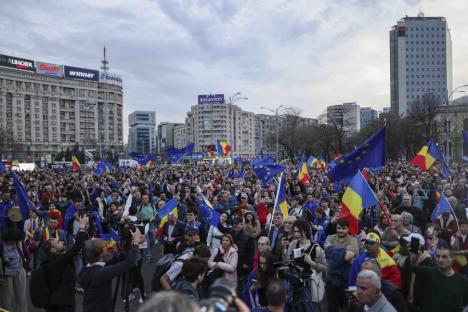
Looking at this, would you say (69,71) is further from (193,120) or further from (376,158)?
(376,158)

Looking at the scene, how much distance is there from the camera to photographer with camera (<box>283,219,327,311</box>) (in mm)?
5523

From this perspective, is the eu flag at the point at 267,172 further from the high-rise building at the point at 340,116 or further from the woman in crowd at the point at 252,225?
the high-rise building at the point at 340,116

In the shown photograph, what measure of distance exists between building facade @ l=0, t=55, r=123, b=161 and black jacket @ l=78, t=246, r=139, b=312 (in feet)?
355

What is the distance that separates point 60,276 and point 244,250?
279 cm

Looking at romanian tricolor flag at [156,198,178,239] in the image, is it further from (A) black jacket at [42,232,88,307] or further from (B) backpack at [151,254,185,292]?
(B) backpack at [151,254,185,292]

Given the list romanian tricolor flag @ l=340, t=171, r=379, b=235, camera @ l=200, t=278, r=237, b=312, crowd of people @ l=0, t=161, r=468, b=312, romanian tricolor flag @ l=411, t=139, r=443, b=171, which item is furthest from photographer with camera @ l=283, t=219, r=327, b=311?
romanian tricolor flag @ l=411, t=139, r=443, b=171

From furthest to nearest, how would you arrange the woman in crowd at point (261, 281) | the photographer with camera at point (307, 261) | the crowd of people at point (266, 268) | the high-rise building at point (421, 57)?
1. the high-rise building at point (421, 57)
2. the photographer with camera at point (307, 261)
3. the woman in crowd at point (261, 281)
4. the crowd of people at point (266, 268)

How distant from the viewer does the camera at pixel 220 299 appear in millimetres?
1744

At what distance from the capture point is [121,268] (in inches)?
181

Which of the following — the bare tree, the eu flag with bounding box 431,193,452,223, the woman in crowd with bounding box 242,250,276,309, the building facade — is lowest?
the woman in crowd with bounding box 242,250,276,309

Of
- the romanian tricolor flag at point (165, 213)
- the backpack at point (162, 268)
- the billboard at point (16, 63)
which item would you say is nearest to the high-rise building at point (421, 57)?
the billboard at point (16, 63)

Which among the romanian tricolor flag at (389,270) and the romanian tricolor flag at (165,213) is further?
the romanian tricolor flag at (165,213)

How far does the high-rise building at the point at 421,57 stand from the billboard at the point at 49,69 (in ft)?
350

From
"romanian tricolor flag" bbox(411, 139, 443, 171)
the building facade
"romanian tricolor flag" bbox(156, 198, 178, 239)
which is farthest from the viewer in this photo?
the building facade
